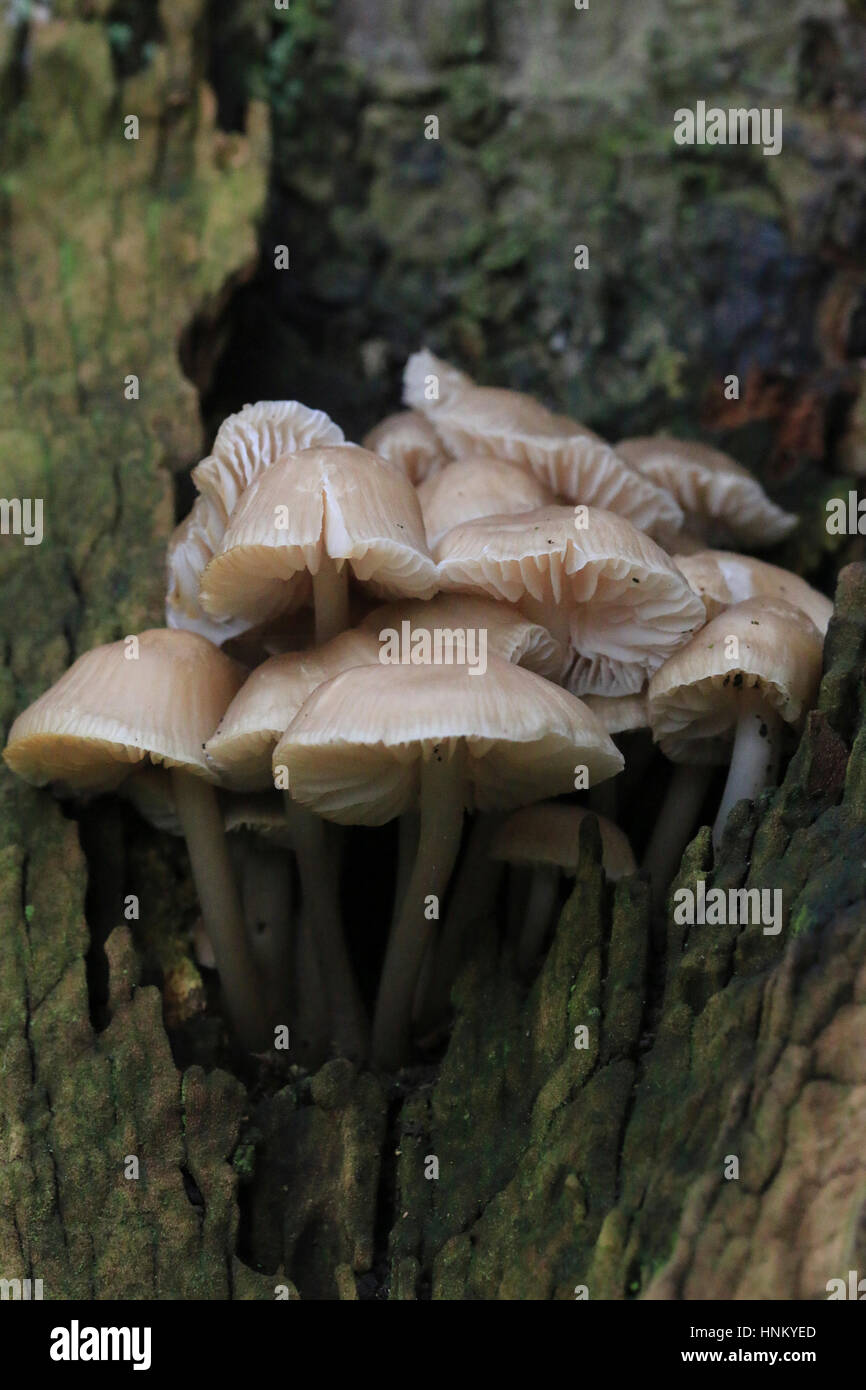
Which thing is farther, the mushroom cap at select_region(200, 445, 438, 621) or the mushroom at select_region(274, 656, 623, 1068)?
the mushroom cap at select_region(200, 445, 438, 621)

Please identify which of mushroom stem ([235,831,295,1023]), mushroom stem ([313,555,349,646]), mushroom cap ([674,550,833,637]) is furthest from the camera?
mushroom stem ([235,831,295,1023])

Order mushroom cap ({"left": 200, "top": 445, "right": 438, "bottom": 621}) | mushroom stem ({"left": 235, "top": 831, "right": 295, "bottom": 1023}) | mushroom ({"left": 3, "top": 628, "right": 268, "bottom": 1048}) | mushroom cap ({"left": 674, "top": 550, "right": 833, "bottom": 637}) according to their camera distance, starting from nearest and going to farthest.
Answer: mushroom cap ({"left": 200, "top": 445, "right": 438, "bottom": 621}) → mushroom ({"left": 3, "top": 628, "right": 268, "bottom": 1048}) → mushroom cap ({"left": 674, "top": 550, "right": 833, "bottom": 637}) → mushroom stem ({"left": 235, "top": 831, "right": 295, "bottom": 1023})

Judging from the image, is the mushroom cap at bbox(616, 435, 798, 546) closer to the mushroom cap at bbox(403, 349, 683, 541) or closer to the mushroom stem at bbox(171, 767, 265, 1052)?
the mushroom cap at bbox(403, 349, 683, 541)

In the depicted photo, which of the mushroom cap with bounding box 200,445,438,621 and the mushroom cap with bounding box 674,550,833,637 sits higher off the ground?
the mushroom cap with bounding box 200,445,438,621

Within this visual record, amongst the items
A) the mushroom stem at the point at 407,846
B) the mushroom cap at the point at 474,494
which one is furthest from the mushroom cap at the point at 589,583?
the mushroom stem at the point at 407,846

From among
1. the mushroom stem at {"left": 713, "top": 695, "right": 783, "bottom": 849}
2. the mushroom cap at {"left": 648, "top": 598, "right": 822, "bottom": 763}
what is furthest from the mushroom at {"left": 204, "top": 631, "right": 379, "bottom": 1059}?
the mushroom stem at {"left": 713, "top": 695, "right": 783, "bottom": 849}

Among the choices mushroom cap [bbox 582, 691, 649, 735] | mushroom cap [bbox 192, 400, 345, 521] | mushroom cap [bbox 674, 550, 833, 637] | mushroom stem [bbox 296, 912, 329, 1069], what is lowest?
mushroom stem [bbox 296, 912, 329, 1069]

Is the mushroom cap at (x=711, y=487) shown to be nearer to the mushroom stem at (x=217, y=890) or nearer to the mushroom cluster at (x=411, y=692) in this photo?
the mushroom cluster at (x=411, y=692)
